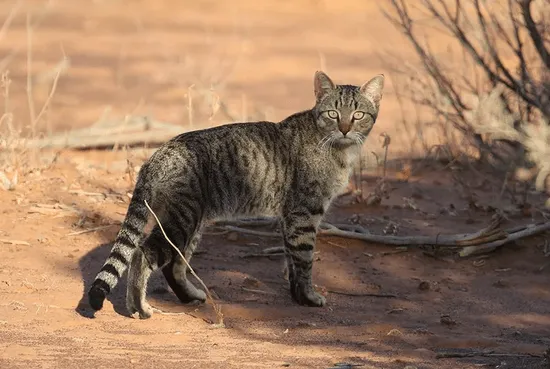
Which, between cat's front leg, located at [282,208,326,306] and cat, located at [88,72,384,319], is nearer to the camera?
cat, located at [88,72,384,319]

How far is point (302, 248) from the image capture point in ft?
23.6

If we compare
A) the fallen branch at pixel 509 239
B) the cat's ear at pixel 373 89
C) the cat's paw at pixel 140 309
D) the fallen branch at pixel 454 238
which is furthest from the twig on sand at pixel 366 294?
the cat's paw at pixel 140 309

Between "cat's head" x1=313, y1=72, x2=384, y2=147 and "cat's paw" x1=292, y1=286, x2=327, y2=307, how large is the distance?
102cm

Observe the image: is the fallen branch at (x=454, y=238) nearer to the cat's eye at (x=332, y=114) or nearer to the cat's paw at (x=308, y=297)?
the cat's paw at (x=308, y=297)

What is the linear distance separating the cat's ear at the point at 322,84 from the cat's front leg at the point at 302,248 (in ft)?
2.79

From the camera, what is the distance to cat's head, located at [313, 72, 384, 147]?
7.23 metres

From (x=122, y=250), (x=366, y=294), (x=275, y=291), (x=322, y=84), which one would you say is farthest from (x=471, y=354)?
(x=322, y=84)

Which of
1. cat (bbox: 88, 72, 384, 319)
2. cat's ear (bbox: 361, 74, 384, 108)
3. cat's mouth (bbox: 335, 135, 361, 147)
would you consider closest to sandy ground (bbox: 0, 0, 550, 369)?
cat (bbox: 88, 72, 384, 319)

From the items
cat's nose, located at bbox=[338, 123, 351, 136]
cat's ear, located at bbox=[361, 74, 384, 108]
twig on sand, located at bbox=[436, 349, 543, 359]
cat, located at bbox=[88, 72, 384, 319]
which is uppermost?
cat's ear, located at bbox=[361, 74, 384, 108]

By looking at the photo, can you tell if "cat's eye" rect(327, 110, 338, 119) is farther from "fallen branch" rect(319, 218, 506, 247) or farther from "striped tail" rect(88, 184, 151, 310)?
"striped tail" rect(88, 184, 151, 310)

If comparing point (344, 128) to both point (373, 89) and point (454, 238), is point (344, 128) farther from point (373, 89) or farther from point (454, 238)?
point (454, 238)

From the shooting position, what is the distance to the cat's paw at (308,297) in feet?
23.5

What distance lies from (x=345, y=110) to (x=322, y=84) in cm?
30

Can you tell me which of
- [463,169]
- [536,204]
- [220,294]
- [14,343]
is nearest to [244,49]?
[463,169]
